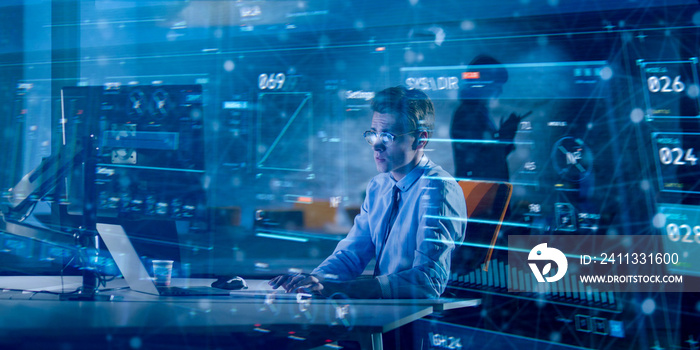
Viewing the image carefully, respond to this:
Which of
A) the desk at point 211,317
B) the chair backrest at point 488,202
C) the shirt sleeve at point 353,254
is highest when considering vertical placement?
the chair backrest at point 488,202

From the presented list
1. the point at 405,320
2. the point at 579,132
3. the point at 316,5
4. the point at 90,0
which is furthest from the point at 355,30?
the point at 90,0

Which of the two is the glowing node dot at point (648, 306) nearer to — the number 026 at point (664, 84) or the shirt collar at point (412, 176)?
the number 026 at point (664, 84)

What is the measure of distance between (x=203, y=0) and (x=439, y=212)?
4.23ft

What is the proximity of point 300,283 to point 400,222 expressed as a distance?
0.42m

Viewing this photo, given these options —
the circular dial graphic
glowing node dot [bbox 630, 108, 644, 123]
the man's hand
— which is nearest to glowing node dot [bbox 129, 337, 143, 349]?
the man's hand

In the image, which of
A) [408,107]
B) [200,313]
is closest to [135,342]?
[200,313]

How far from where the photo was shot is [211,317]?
1.41m

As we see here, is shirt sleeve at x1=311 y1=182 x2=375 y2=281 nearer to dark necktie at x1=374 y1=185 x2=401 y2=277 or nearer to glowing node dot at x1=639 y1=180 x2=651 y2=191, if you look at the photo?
dark necktie at x1=374 y1=185 x2=401 y2=277

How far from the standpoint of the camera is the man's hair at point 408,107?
164 cm

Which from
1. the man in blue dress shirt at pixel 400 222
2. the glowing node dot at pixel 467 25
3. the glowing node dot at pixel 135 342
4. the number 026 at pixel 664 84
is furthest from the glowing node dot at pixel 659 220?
the glowing node dot at pixel 135 342

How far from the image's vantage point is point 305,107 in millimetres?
1794

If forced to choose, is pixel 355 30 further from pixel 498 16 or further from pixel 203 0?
pixel 203 0

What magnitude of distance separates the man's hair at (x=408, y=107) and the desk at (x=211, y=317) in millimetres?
604

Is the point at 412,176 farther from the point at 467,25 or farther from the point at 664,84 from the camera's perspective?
the point at 664,84
